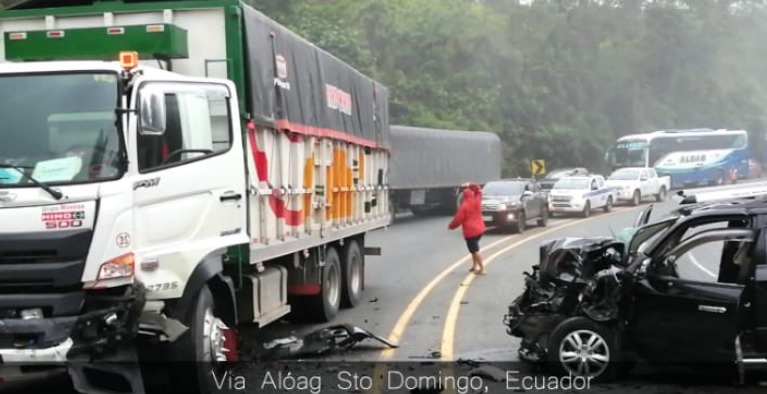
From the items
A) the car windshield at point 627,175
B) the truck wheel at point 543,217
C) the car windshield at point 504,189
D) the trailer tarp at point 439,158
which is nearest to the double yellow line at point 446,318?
the car windshield at point 504,189

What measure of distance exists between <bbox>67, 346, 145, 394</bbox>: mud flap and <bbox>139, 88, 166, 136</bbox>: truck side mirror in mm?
1455

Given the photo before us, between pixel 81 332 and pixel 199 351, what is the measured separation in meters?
1.15

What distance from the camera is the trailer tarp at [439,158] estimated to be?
29.5m


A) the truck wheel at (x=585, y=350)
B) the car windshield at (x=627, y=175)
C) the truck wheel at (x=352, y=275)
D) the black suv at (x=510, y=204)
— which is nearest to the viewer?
the truck wheel at (x=585, y=350)

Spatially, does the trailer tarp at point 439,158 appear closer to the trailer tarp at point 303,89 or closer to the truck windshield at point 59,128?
the trailer tarp at point 303,89

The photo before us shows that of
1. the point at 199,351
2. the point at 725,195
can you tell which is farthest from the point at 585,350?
the point at 199,351

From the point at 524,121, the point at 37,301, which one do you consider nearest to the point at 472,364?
the point at 37,301

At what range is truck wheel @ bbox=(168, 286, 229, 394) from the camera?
631 cm

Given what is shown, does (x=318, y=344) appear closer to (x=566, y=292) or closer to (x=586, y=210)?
(x=566, y=292)

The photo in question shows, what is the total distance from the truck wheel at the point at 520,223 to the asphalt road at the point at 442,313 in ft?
9.76

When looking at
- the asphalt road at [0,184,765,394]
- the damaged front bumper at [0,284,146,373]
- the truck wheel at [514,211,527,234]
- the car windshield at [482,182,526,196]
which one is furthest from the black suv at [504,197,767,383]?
the car windshield at [482,182,526,196]

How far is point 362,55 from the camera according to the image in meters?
41.5

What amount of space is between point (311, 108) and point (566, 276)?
11.6 feet

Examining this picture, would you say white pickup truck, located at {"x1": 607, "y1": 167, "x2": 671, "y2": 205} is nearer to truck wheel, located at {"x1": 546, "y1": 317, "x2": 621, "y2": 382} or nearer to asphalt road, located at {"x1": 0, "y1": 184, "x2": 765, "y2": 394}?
asphalt road, located at {"x1": 0, "y1": 184, "x2": 765, "y2": 394}
